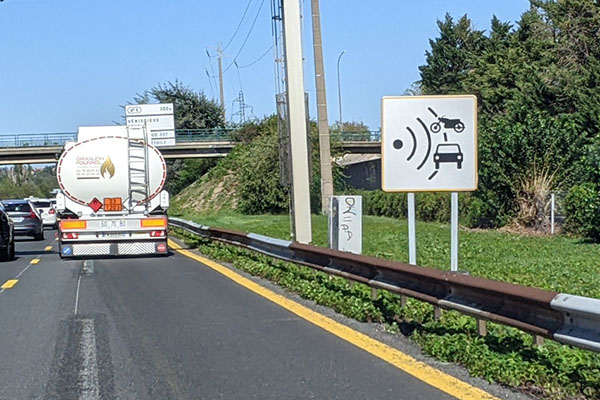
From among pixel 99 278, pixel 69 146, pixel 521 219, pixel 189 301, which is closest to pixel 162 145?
pixel 521 219

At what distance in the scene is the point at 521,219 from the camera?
2934cm

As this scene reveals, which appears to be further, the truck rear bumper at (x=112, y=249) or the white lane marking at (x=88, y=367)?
the truck rear bumper at (x=112, y=249)

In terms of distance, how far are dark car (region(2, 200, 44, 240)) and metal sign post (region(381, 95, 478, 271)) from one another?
24.4 meters

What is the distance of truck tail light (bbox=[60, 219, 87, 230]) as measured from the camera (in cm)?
1938

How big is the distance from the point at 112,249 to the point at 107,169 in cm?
192

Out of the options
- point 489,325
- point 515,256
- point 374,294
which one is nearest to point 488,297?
point 489,325

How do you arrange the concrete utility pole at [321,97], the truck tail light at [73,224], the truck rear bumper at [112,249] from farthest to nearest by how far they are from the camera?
1. the concrete utility pole at [321,97]
2. the truck rear bumper at [112,249]
3. the truck tail light at [73,224]

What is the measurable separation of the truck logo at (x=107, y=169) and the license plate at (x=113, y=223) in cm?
118

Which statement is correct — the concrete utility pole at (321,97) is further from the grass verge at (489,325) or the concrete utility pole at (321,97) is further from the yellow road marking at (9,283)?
the yellow road marking at (9,283)

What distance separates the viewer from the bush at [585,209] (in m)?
22.7

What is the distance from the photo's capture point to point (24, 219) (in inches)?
1249

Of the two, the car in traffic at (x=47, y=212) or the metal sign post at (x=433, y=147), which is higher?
the metal sign post at (x=433, y=147)

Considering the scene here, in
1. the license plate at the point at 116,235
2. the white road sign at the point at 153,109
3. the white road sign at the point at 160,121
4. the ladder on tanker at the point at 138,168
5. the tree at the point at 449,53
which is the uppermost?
the tree at the point at 449,53

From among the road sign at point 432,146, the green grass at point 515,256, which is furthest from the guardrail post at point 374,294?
the green grass at point 515,256
